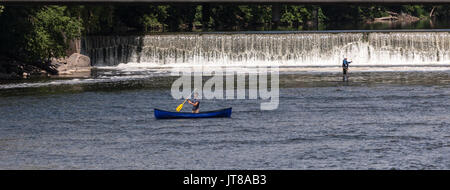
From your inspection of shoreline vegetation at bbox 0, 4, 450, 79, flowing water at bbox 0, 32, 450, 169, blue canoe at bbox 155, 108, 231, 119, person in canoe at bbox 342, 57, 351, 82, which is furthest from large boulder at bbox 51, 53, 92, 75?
blue canoe at bbox 155, 108, 231, 119

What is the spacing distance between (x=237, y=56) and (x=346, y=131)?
40.8m

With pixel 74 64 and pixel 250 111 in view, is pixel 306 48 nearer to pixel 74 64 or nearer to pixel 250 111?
pixel 74 64

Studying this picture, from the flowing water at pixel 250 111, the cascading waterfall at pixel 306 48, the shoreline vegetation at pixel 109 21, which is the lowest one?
the flowing water at pixel 250 111

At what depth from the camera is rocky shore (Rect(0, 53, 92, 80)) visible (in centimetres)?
6944

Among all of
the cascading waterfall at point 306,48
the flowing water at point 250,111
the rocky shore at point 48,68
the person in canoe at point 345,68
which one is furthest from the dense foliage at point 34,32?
the person in canoe at point 345,68

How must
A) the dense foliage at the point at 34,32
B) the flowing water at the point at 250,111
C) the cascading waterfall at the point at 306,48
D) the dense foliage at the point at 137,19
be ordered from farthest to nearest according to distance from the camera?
1. the cascading waterfall at the point at 306,48
2. the dense foliage at the point at 137,19
3. the dense foliage at the point at 34,32
4. the flowing water at the point at 250,111

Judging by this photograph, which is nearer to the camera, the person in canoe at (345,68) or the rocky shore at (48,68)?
the person in canoe at (345,68)

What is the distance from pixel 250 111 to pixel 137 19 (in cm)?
7248

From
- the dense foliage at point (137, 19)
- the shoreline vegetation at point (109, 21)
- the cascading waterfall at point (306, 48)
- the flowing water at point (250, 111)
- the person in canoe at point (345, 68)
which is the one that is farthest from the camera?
the cascading waterfall at point (306, 48)

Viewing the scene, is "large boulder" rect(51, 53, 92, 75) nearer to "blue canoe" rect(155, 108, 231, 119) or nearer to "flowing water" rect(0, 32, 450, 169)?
"flowing water" rect(0, 32, 450, 169)

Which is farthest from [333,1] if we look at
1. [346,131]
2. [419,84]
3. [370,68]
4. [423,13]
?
[423,13]

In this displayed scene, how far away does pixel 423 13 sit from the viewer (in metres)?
163

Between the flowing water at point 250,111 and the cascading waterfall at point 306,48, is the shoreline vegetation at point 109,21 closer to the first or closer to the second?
the flowing water at point 250,111

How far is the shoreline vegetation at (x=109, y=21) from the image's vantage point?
228 feet
